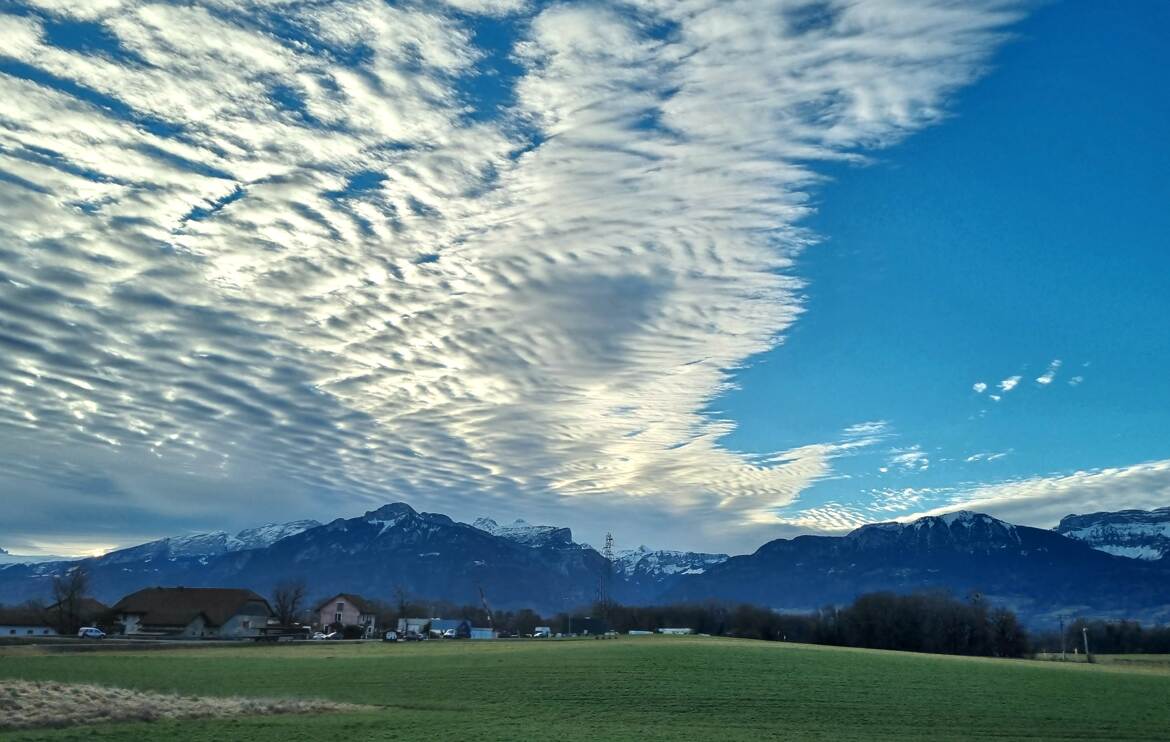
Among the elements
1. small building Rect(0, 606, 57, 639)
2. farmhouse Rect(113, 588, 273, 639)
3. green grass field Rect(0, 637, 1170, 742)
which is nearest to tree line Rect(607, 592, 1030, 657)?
green grass field Rect(0, 637, 1170, 742)

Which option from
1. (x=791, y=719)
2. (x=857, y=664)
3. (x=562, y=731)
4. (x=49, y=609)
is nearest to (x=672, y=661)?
(x=857, y=664)

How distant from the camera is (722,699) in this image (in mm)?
50531

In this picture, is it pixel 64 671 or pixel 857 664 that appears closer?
pixel 64 671

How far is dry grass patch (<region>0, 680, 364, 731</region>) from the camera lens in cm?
3475

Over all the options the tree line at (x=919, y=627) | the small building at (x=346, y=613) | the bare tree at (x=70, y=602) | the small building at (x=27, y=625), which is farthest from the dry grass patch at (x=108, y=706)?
the small building at (x=346, y=613)

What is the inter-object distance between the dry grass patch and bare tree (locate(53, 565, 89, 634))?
109 metres

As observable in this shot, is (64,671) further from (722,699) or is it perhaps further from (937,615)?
(937,615)

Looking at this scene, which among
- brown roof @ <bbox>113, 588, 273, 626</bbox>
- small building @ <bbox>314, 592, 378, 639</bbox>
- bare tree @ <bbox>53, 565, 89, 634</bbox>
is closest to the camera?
bare tree @ <bbox>53, 565, 89, 634</bbox>

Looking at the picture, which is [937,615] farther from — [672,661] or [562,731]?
[562,731]

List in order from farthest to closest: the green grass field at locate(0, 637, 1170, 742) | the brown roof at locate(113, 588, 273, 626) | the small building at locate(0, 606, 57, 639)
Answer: the brown roof at locate(113, 588, 273, 626) < the small building at locate(0, 606, 57, 639) < the green grass field at locate(0, 637, 1170, 742)

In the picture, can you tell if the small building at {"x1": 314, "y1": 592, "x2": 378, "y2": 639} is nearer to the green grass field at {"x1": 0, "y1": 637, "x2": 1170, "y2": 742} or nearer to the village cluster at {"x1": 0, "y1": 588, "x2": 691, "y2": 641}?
the village cluster at {"x1": 0, "y1": 588, "x2": 691, "y2": 641}

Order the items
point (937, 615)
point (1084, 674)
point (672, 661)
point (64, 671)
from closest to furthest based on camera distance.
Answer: point (64, 671) → point (672, 661) → point (1084, 674) → point (937, 615)

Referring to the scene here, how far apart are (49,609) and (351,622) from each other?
196ft

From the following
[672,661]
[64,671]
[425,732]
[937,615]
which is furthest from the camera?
[937,615]
